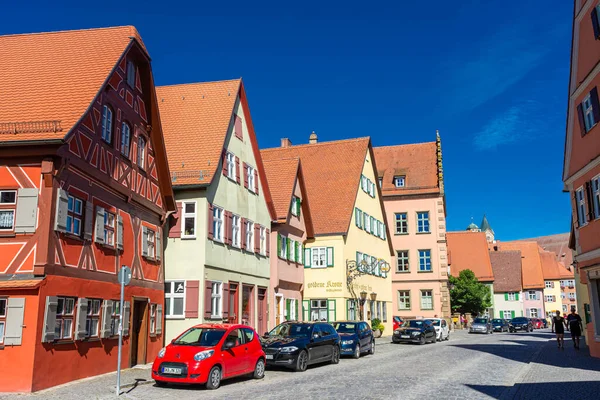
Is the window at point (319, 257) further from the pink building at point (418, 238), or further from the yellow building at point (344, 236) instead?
the pink building at point (418, 238)

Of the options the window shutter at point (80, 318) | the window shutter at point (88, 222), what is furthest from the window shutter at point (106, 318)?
the window shutter at point (88, 222)

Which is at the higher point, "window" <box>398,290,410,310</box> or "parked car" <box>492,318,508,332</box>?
"window" <box>398,290,410,310</box>

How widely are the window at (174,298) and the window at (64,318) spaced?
24.5ft

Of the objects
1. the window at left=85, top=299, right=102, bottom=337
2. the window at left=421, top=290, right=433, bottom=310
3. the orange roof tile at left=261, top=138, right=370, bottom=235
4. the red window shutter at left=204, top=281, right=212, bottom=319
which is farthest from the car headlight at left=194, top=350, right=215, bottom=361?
the window at left=421, top=290, right=433, bottom=310

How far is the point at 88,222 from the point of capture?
16.6m

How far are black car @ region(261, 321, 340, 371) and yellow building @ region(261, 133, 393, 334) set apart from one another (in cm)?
1248

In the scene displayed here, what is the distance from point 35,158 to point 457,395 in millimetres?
11412

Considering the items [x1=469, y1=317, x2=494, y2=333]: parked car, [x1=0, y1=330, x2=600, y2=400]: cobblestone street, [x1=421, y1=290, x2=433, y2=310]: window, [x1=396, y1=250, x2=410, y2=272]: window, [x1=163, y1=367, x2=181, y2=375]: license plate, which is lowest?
[x1=0, y1=330, x2=600, y2=400]: cobblestone street

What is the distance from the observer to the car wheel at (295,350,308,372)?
Answer: 19.2m

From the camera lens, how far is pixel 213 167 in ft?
79.0

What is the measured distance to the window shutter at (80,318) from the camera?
52.0 feet

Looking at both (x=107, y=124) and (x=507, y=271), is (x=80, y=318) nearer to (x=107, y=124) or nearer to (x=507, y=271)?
(x=107, y=124)

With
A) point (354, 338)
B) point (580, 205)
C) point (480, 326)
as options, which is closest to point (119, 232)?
point (354, 338)

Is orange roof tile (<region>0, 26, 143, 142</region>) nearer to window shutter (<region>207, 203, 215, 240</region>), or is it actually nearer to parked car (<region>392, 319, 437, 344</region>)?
window shutter (<region>207, 203, 215, 240</region>)
